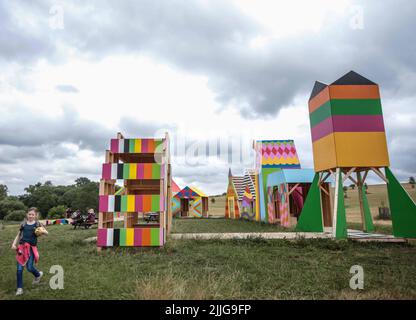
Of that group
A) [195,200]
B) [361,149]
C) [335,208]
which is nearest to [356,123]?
[361,149]

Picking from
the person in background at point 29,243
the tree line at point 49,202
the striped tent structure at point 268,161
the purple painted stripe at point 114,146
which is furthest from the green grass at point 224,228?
the tree line at point 49,202

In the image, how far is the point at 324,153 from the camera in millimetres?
10672

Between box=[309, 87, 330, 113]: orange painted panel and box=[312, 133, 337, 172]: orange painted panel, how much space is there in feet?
4.68

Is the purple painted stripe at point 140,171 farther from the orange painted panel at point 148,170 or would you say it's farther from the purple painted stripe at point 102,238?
the purple painted stripe at point 102,238

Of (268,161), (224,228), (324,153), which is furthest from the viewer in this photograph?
(268,161)

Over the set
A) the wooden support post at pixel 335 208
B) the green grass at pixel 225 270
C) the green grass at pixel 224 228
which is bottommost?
the green grass at pixel 225 270

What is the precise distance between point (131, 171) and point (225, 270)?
465cm

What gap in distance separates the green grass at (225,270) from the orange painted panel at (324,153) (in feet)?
10.1

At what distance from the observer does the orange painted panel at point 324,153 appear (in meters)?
9.99

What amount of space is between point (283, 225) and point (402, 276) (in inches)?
382

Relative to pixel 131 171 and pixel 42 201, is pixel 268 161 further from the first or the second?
pixel 42 201

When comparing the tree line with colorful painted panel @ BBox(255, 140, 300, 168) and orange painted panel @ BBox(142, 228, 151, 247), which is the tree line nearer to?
colorful painted panel @ BBox(255, 140, 300, 168)
